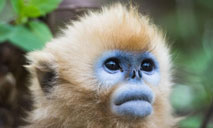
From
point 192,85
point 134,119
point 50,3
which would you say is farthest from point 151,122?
point 192,85

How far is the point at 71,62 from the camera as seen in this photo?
363 cm

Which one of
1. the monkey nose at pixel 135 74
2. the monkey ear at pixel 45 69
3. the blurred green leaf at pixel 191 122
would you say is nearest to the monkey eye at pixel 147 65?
the monkey nose at pixel 135 74

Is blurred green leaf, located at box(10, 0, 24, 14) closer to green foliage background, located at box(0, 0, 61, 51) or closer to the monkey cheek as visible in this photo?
green foliage background, located at box(0, 0, 61, 51)

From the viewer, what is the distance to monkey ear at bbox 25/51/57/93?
12.1 ft

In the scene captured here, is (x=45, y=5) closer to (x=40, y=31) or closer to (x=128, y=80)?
(x=40, y=31)

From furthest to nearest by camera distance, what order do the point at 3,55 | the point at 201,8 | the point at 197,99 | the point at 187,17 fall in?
the point at 201,8, the point at 187,17, the point at 197,99, the point at 3,55

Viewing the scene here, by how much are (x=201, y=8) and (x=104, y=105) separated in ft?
17.2

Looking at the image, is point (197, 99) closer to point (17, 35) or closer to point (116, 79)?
point (116, 79)

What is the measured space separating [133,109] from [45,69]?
0.87 metres

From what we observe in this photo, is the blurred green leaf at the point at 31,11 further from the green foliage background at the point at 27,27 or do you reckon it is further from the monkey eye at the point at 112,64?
the monkey eye at the point at 112,64

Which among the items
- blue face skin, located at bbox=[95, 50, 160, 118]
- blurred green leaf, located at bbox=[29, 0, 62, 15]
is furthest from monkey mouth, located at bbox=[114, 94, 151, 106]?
blurred green leaf, located at bbox=[29, 0, 62, 15]

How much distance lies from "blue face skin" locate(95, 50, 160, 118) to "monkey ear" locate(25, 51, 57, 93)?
1.32ft

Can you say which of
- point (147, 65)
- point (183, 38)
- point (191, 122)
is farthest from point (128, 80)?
point (183, 38)

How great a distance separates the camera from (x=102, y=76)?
3.53m
